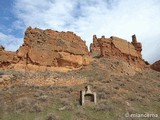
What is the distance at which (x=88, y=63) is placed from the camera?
37406mm

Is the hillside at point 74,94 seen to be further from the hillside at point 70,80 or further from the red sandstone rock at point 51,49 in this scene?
the red sandstone rock at point 51,49

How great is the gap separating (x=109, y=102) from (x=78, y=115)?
3.69m

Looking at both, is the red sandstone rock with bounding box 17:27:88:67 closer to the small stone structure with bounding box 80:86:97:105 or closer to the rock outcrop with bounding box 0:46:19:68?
the rock outcrop with bounding box 0:46:19:68

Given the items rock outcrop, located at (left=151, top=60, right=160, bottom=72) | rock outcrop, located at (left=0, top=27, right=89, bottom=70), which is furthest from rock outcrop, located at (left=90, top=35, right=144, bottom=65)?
rock outcrop, located at (left=151, top=60, right=160, bottom=72)

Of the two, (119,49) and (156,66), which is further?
(156,66)

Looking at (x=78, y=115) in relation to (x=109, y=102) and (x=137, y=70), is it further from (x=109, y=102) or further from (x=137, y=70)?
(x=137, y=70)

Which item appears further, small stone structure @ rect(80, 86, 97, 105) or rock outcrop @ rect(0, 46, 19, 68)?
rock outcrop @ rect(0, 46, 19, 68)

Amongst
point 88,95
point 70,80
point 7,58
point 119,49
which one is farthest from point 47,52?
point 119,49

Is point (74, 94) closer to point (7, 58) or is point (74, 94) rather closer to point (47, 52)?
point (47, 52)

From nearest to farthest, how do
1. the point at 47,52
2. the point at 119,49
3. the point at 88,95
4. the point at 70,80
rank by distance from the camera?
the point at 88,95 < the point at 70,80 < the point at 47,52 < the point at 119,49

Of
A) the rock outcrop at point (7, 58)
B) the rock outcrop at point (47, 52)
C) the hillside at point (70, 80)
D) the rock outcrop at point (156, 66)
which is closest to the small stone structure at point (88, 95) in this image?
the hillside at point (70, 80)

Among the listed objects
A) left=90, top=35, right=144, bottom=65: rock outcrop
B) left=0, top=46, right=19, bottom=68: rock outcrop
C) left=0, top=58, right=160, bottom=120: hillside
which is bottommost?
left=0, top=58, right=160, bottom=120: hillside

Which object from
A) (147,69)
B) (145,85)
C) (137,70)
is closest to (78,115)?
(145,85)

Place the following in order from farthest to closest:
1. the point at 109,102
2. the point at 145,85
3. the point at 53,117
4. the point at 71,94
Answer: the point at 145,85
the point at 71,94
the point at 109,102
the point at 53,117
